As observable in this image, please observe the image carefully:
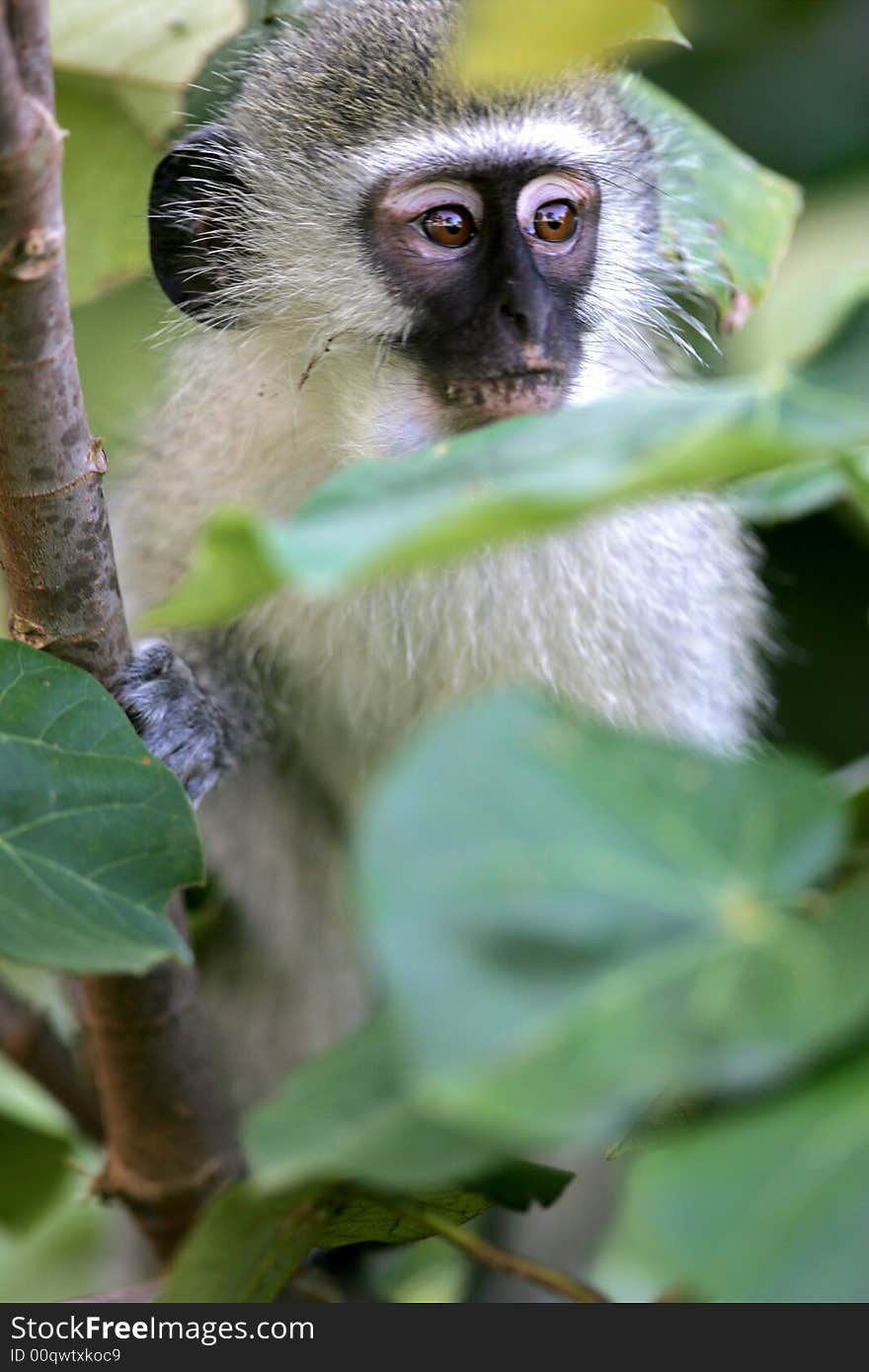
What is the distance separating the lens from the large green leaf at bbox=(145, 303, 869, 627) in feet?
2.70

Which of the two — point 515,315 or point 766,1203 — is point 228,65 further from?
point 766,1203

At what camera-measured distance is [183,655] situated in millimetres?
2938

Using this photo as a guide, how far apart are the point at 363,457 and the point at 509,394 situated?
0.33 metres

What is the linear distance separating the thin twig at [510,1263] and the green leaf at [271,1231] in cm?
1

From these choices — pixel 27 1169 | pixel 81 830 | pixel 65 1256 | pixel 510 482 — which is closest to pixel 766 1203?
pixel 510 482

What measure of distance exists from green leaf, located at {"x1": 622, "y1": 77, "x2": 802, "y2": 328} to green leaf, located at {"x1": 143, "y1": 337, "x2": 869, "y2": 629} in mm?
1601

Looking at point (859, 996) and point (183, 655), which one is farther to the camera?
point (183, 655)

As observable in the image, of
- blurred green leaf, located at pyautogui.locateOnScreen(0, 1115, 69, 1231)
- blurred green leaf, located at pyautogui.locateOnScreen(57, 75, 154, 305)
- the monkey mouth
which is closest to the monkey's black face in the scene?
the monkey mouth

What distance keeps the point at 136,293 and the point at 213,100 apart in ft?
1.33

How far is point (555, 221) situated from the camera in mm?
2633

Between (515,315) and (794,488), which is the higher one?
(794,488)

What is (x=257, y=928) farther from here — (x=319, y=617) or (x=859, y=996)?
(x=859, y=996)

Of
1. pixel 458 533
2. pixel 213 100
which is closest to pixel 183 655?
pixel 213 100

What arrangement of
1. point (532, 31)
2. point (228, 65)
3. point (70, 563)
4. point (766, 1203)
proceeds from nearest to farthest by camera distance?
point (766, 1203) → point (532, 31) → point (70, 563) → point (228, 65)
